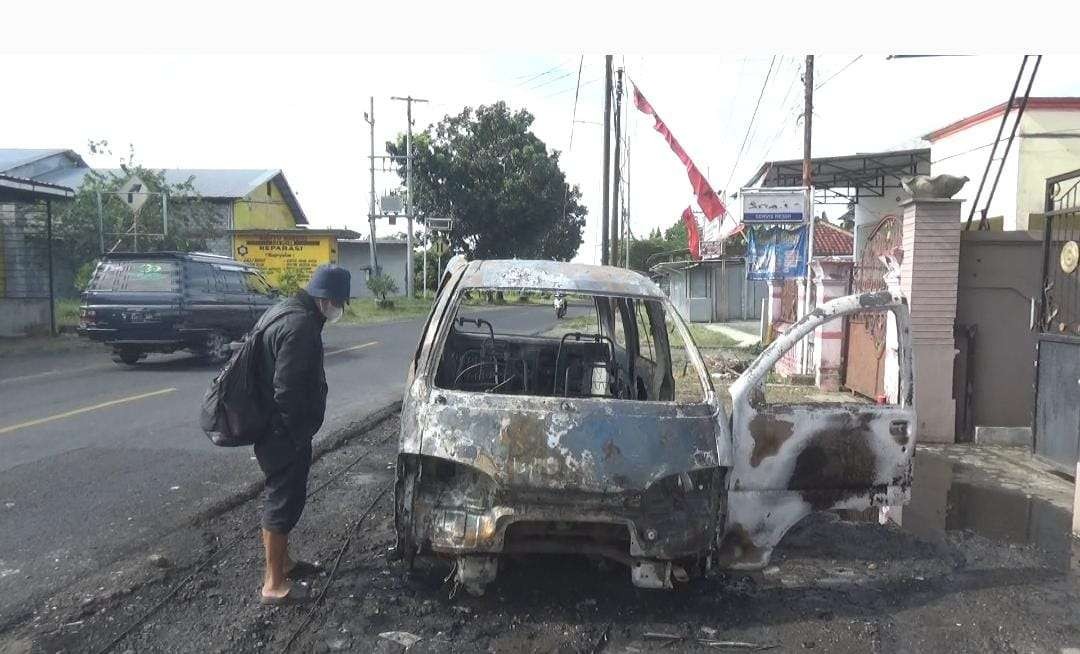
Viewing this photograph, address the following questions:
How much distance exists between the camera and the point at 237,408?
3.90 metres

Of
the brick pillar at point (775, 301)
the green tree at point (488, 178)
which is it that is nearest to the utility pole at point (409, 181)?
the green tree at point (488, 178)

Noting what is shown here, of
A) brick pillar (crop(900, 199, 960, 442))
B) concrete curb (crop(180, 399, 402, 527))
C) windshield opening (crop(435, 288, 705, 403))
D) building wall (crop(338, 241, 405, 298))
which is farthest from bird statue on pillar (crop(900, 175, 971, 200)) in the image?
building wall (crop(338, 241, 405, 298))

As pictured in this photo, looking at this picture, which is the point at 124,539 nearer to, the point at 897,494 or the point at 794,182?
the point at 897,494

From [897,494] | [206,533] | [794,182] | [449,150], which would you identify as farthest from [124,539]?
[449,150]

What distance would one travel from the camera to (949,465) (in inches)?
289

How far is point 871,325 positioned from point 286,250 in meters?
27.7

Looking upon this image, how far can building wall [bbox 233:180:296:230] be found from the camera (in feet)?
117

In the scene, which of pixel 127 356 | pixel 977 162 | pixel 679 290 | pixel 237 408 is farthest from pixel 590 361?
pixel 679 290

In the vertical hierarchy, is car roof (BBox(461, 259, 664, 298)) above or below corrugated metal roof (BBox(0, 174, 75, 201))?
below

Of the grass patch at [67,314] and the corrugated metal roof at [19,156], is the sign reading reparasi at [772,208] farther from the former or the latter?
the corrugated metal roof at [19,156]

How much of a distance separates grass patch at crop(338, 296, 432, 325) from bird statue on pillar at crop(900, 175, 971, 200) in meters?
19.8

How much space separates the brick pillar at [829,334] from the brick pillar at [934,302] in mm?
2960

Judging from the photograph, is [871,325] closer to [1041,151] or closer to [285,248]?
[1041,151]

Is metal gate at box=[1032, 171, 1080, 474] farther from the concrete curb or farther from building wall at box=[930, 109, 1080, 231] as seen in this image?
building wall at box=[930, 109, 1080, 231]
